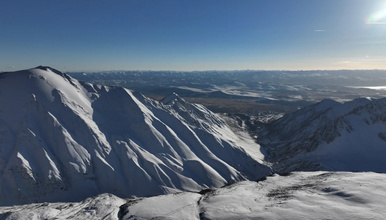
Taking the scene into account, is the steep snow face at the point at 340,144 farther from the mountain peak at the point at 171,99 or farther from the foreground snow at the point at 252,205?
the mountain peak at the point at 171,99

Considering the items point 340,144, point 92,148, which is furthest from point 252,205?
point 340,144

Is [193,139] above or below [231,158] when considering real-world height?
above

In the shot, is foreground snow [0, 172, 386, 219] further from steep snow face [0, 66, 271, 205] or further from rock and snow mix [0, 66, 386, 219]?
steep snow face [0, 66, 271, 205]

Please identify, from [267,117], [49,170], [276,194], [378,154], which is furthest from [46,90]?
[267,117]

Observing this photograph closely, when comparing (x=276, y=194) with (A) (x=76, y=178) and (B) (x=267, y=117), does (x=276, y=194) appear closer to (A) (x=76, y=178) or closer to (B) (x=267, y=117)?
(A) (x=76, y=178)

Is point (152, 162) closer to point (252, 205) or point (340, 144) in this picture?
point (252, 205)

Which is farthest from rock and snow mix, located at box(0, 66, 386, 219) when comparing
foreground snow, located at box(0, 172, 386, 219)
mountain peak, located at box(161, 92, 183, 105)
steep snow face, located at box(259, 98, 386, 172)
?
mountain peak, located at box(161, 92, 183, 105)

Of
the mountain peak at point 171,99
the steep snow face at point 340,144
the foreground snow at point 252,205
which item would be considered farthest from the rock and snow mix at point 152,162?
the mountain peak at point 171,99
